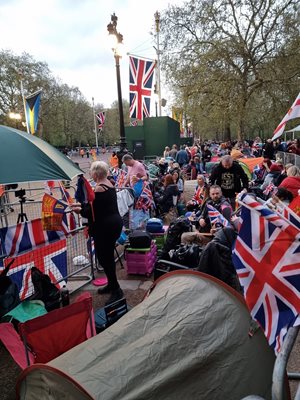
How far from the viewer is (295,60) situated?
17.9m

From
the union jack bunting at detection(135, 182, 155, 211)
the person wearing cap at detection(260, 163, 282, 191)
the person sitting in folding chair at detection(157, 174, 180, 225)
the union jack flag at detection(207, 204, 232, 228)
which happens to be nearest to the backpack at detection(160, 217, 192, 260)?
the union jack flag at detection(207, 204, 232, 228)

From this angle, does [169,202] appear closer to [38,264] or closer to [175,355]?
[38,264]

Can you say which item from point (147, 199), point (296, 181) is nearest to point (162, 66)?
point (147, 199)

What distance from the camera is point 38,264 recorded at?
4.33m

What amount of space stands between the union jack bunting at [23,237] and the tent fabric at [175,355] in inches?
92.0

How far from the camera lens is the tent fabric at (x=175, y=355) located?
1824 millimetres

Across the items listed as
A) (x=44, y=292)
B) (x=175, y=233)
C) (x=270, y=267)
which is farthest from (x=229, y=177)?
(x=270, y=267)

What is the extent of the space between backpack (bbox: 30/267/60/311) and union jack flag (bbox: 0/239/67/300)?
0.43m

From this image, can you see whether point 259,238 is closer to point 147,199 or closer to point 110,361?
point 110,361

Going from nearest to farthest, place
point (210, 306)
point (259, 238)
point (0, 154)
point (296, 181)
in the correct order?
1. point (259, 238)
2. point (210, 306)
3. point (0, 154)
4. point (296, 181)

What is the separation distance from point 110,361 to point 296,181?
5.21 m

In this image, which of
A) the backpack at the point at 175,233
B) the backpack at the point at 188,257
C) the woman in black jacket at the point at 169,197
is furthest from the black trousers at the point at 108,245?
the woman in black jacket at the point at 169,197

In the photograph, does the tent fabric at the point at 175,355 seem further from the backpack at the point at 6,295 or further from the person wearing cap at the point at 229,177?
the person wearing cap at the point at 229,177

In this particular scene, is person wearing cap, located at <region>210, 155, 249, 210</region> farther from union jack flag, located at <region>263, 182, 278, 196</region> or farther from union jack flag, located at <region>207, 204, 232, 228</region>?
union jack flag, located at <region>263, 182, 278, 196</region>
